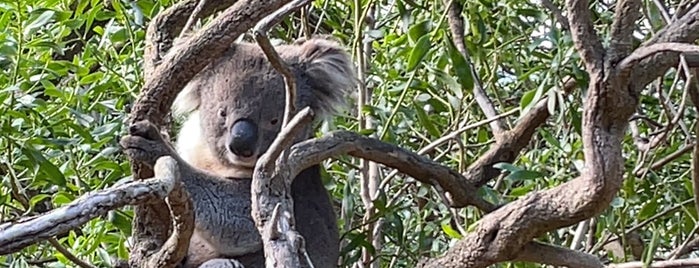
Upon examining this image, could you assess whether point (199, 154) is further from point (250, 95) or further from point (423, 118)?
point (423, 118)

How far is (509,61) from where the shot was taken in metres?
2.71

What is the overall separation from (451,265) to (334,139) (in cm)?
30

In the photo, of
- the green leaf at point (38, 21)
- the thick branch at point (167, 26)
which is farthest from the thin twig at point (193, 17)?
the green leaf at point (38, 21)

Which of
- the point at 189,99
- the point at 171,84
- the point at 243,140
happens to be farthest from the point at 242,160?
the point at 171,84

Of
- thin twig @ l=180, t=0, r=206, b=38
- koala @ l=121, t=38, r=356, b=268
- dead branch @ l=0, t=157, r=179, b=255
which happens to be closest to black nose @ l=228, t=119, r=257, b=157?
koala @ l=121, t=38, r=356, b=268

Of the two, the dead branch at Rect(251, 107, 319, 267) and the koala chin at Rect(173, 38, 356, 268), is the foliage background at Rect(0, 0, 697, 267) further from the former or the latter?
the dead branch at Rect(251, 107, 319, 267)

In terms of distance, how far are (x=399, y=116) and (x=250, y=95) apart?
393mm

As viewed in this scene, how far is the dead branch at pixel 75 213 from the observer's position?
1190mm

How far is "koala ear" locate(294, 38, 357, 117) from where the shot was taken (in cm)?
273

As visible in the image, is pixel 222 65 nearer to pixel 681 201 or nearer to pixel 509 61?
pixel 509 61

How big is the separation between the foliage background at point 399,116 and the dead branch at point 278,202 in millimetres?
502

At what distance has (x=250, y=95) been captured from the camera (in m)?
2.72

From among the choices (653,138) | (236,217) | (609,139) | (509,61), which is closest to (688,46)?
(609,139)

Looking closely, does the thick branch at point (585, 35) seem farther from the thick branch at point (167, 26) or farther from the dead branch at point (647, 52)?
the thick branch at point (167, 26)
